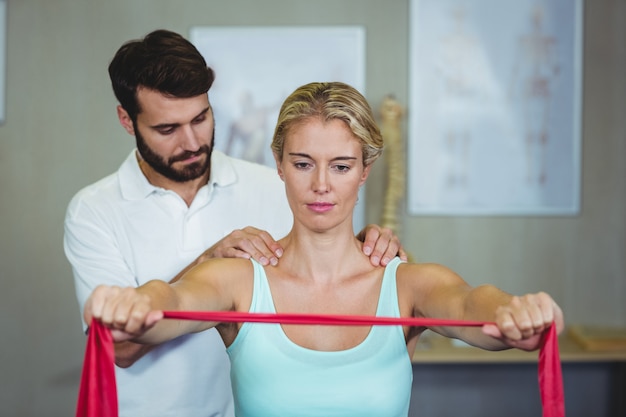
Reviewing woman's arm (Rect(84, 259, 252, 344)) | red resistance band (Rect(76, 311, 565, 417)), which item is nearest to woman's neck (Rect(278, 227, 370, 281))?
woman's arm (Rect(84, 259, 252, 344))

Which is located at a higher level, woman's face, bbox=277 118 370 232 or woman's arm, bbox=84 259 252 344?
woman's face, bbox=277 118 370 232

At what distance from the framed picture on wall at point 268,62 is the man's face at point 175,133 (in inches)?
67.3

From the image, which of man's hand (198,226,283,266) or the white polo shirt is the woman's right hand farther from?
the white polo shirt

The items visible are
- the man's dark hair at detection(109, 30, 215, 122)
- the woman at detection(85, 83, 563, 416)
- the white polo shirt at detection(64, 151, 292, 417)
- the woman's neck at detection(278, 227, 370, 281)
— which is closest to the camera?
the woman at detection(85, 83, 563, 416)

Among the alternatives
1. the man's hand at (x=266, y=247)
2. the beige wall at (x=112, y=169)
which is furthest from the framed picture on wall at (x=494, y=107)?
the man's hand at (x=266, y=247)

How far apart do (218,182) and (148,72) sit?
0.41 metres

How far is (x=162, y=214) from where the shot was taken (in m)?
2.43

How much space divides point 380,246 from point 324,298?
216mm

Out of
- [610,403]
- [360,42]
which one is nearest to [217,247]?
[360,42]

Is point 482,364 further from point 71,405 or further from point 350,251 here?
point 350,251

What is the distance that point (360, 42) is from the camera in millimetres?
4059

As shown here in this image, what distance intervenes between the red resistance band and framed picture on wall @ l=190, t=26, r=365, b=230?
243cm

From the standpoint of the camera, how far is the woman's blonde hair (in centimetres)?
188

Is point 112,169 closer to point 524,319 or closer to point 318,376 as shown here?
point 318,376
